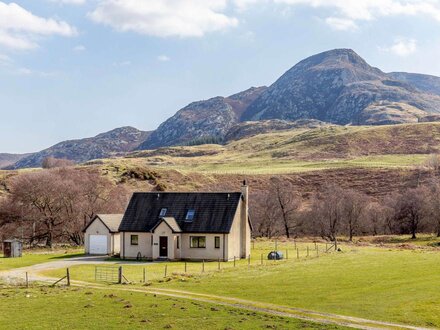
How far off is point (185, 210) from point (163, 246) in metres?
5.68

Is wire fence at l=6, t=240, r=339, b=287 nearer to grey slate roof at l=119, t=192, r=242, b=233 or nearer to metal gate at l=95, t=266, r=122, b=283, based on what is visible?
metal gate at l=95, t=266, r=122, b=283

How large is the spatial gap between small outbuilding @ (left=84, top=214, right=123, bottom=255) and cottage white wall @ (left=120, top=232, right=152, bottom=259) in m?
4.17

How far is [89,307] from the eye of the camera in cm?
3400

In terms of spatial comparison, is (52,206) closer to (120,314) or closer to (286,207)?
(286,207)

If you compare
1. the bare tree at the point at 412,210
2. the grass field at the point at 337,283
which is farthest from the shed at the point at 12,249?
the bare tree at the point at 412,210

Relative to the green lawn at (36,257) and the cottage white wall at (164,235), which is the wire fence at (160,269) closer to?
the cottage white wall at (164,235)

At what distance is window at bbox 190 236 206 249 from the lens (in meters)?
69.1

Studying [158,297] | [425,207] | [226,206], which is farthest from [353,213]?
[158,297]

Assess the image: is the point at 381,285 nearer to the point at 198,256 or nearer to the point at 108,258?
the point at 198,256

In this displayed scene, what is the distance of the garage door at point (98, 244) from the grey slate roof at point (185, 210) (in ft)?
17.2

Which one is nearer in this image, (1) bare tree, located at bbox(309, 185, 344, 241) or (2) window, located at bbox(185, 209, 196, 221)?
(2) window, located at bbox(185, 209, 196, 221)

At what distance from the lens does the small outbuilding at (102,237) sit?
7562cm

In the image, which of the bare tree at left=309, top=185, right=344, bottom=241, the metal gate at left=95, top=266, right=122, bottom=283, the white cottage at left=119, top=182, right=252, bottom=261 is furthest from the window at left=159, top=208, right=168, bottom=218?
the bare tree at left=309, top=185, right=344, bottom=241

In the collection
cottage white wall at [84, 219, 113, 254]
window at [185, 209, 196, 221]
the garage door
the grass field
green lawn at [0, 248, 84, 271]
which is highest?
window at [185, 209, 196, 221]
